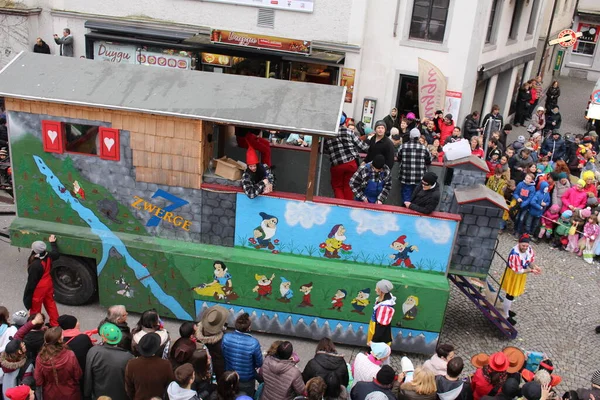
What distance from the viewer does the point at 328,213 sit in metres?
7.82

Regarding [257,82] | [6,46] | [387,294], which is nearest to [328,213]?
[387,294]

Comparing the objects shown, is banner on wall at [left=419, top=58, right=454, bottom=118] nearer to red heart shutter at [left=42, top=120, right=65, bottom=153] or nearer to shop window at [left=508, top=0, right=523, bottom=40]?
shop window at [left=508, top=0, right=523, bottom=40]

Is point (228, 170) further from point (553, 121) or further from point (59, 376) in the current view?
point (553, 121)

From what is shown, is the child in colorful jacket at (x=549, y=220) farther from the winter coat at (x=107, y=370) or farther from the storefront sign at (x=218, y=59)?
the winter coat at (x=107, y=370)

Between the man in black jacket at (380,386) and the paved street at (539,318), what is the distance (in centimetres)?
233

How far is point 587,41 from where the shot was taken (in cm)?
3231

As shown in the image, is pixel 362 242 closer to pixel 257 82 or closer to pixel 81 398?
pixel 257 82

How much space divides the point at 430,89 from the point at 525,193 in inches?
189

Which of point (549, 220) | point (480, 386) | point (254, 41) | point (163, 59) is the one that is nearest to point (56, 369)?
point (480, 386)

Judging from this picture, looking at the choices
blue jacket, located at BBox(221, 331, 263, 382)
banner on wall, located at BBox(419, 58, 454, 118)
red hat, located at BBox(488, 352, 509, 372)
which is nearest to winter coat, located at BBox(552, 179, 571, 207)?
banner on wall, located at BBox(419, 58, 454, 118)

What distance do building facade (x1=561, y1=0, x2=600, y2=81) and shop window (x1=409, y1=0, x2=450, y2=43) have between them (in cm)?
1993

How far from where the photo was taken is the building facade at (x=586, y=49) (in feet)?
104

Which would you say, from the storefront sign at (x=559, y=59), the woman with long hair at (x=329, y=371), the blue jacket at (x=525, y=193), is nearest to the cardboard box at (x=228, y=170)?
the woman with long hair at (x=329, y=371)

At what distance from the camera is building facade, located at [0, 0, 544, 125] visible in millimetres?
15594
